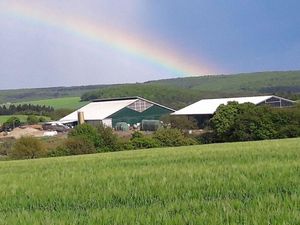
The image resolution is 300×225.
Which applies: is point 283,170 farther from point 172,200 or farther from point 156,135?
point 156,135

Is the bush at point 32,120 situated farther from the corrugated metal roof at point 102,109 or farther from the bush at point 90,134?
the bush at point 90,134

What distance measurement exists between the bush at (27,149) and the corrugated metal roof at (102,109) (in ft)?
188

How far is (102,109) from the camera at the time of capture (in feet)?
463

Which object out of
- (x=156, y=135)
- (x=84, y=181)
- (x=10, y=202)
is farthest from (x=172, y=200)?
(x=156, y=135)

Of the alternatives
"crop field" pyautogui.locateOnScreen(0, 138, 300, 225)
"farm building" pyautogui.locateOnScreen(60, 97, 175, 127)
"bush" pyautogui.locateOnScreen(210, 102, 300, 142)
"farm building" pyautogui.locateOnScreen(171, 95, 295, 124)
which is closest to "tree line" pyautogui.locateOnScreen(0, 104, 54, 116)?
"farm building" pyautogui.locateOnScreen(60, 97, 175, 127)

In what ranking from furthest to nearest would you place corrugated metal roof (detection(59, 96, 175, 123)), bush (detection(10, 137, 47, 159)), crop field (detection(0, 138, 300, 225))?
corrugated metal roof (detection(59, 96, 175, 123)), bush (detection(10, 137, 47, 159)), crop field (detection(0, 138, 300, 225))

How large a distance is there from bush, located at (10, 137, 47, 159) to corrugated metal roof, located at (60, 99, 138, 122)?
57409 mm

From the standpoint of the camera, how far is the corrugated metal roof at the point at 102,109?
435 feet

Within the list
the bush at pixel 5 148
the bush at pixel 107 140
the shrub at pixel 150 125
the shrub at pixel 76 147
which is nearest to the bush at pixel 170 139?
the bush at pixel 107 140

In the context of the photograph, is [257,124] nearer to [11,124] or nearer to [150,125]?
[150,125]

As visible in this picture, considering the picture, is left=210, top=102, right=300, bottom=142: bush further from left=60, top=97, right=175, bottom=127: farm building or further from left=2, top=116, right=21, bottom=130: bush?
left=2, top=116, right=21, bottom=130: bush

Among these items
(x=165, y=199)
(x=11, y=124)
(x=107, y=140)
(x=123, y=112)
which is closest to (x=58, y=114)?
(x=11, y=124)

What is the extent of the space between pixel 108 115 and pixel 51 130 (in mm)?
15129

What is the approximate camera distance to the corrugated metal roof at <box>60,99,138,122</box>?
132500mm
